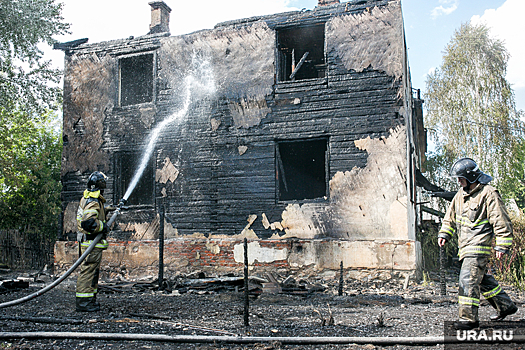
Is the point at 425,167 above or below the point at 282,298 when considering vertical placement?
above

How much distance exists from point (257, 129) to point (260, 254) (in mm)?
2996

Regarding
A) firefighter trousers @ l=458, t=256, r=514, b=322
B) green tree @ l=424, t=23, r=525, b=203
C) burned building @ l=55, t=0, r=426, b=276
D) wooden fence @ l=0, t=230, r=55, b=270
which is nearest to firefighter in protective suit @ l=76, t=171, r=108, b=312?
burned building @ l=55, t=0, r=426, b=276

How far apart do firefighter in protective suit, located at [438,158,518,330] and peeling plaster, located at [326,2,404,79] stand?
540 centimetres

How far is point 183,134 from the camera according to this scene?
1096cm

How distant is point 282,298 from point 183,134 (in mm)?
5285

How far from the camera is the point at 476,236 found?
14.8ft

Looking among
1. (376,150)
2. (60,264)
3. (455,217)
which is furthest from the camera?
(60,264)

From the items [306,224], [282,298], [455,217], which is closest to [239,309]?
[282,298]

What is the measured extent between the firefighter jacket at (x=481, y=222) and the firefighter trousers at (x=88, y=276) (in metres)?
4.89

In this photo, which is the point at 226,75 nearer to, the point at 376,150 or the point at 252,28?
the point at 252,28

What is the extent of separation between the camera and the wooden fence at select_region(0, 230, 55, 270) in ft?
48.7

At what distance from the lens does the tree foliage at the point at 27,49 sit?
20.3m

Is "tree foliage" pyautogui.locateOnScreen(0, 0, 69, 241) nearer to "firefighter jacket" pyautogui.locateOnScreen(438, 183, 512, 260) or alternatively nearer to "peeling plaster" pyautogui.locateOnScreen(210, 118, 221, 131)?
"peeling plaster" pyautogui.locateOnScreen(210, 118, 221, 131)

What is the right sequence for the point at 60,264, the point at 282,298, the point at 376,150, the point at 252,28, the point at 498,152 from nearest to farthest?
the point at 282,298, the point at 376,150, the point at 252,28, the point at 60,264, the point at 498,152
